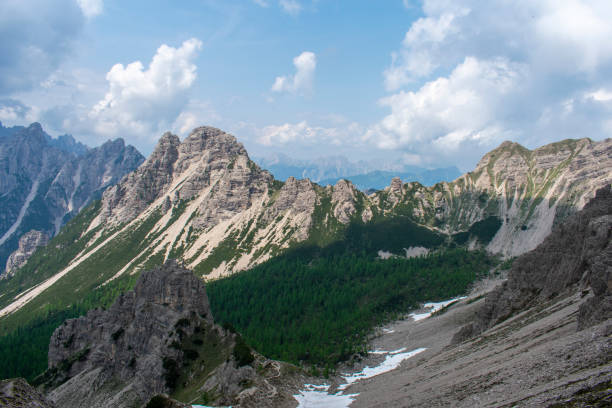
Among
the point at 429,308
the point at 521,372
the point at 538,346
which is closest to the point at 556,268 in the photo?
Answer: the point at 538,346

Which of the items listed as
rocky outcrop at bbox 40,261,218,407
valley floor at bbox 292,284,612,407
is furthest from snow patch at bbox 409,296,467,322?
rocky outcrop at bbox 40,261,218,407

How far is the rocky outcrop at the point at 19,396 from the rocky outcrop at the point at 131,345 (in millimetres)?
53080

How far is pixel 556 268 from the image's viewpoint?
88.5 m

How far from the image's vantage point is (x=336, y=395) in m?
77.9

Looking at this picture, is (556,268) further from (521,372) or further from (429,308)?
(429,308)

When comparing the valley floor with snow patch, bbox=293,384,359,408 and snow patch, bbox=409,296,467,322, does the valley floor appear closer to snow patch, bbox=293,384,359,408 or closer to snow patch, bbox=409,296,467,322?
snow patch, bbox=293,384,359,408

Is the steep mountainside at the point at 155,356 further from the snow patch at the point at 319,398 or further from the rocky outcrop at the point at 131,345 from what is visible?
the snow patch at the point at 319,398

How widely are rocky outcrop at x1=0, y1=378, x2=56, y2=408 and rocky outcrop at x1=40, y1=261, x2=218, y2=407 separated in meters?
53.1

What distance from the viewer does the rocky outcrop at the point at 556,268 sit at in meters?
75.2

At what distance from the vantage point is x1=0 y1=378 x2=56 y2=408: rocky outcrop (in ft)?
97.2

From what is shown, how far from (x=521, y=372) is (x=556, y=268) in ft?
197

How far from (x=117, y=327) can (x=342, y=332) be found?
279ft

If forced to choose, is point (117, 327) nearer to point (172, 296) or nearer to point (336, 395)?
point (172, 296)

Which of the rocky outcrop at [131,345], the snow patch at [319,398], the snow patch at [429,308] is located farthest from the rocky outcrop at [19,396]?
the snow patch at [429,308]
